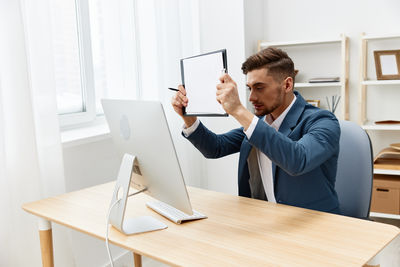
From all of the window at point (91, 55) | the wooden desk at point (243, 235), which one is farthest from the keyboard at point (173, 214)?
the window at point (91, 55)

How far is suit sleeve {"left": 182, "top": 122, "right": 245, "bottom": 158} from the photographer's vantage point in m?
1.71

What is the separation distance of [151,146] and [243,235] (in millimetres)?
365

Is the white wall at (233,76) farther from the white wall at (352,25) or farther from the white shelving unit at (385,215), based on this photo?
the white shelving unit at (385,215)

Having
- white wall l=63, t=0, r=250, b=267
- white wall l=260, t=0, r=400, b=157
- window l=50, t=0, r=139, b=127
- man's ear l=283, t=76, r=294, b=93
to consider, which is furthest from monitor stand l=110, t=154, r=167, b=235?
white wall l=260, t=0, r=400, b=157

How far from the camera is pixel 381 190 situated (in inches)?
115

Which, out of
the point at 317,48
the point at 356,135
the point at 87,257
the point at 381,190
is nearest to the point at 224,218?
the point at 356,135

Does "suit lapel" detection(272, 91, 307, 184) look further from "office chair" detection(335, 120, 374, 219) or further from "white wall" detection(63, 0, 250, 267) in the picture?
"white wall" detection(63, 0, 250, 267)

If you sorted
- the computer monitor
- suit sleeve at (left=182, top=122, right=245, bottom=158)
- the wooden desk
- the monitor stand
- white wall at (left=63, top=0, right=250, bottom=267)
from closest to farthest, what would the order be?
the wooden desk < the computer monitor < the monitor stand < suit sleeve at (left=182, top=122, right=245, bottom=158) < white wall at (left=63, top=0, right=250, bottom=267)

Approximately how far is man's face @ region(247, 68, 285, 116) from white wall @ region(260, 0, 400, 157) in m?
1.96

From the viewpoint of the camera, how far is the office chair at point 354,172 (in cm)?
160

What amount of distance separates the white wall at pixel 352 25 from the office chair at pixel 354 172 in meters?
1.76

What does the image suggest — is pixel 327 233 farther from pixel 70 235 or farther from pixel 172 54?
pixel 172 54

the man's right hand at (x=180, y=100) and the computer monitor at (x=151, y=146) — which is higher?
the man's right hand at (x=180, y=100)

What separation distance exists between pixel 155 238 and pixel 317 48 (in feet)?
8.59
